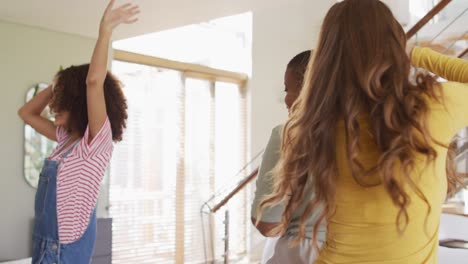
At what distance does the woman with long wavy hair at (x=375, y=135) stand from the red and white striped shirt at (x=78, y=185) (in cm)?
64

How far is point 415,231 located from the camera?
916mm

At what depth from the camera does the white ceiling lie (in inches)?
122

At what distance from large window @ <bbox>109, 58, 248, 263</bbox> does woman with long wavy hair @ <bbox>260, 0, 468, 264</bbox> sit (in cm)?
409

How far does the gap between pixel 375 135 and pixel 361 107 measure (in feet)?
0.20

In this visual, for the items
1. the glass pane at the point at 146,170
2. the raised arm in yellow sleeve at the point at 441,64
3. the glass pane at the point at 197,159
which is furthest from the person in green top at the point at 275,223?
the glass pane at the point at 197,159

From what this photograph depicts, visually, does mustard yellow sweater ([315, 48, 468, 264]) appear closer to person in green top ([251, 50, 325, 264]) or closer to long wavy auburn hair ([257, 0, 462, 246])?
long wavy auburn hair ([257, 0, 462, 246])

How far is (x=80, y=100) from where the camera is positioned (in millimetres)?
1475

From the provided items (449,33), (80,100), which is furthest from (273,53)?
(80,100)

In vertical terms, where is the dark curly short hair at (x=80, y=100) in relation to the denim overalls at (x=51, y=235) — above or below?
above

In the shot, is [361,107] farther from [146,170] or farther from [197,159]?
[197,159]

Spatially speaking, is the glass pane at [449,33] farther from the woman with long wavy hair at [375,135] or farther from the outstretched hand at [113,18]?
the woman with long wavy hair at [375,135]

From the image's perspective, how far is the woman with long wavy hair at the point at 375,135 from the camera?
2.92 feet

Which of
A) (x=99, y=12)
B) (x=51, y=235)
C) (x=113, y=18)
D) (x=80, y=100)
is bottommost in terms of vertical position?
(x=51, y=235)

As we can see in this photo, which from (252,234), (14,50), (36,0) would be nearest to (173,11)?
(36,0)
